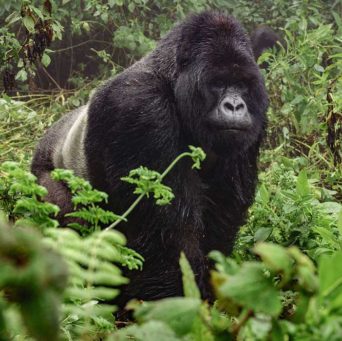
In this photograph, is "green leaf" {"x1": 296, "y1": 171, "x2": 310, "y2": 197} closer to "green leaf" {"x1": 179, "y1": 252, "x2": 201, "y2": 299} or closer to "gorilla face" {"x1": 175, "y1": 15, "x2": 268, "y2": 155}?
"gorilla face" {"x1": 175, "y1": 15, "x2": 268, "y2": 155}

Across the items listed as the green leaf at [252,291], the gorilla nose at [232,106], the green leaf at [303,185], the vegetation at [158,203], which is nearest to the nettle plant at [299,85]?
the vegetation at [158,203]

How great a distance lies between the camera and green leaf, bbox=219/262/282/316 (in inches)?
34.9

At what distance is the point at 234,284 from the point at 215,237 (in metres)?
2.31

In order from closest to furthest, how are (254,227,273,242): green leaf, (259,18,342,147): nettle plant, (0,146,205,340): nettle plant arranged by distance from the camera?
(0,146,205,340): nettle plant < (254,227,273,242): green leaf < (259,18,342,147): nettle plant

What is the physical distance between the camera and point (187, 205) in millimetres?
2875

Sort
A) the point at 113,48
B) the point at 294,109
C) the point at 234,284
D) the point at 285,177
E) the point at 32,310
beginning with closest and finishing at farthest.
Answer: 1. the point at 32,310
2. the point at 234,284
3. the point at 285,177
4. the point at 294,109
5. the point at 113,48

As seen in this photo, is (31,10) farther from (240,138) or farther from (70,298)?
(70,298)

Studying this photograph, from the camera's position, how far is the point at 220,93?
3047mm

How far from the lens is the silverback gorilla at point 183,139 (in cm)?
288

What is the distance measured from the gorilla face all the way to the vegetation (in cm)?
33

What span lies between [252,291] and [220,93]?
86.9 inches

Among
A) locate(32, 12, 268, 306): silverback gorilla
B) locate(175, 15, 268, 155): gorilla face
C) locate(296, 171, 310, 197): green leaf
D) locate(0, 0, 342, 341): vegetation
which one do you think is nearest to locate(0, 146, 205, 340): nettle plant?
locate(0, 0, 342, 341): vegetation

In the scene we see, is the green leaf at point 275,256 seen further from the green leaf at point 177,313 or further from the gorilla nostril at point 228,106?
the gorilla nostril at point 228,106

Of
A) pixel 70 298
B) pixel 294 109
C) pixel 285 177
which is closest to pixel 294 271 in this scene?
pixel 70 298
